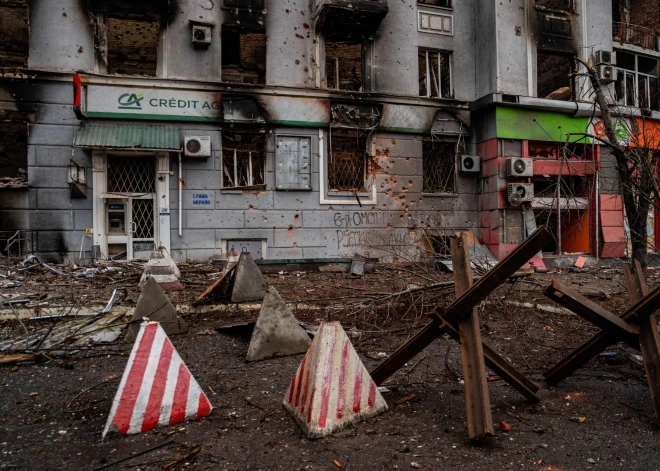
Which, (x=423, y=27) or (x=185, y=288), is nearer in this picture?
(x=185, y=288)

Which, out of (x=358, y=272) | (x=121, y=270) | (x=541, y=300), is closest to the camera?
(x=541, y=300)

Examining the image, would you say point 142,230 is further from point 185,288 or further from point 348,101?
point 348,101

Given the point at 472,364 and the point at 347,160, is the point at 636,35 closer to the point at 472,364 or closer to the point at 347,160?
the point at 347,160

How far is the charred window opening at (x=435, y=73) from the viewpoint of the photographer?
13773 millimetres

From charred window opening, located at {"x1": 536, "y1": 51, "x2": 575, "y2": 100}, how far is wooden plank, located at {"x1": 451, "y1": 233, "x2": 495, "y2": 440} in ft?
45.1

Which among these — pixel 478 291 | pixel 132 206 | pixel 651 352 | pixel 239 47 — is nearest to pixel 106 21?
pixel 239 47

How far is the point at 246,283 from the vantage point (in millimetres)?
6453

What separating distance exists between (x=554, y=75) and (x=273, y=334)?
15.4 m

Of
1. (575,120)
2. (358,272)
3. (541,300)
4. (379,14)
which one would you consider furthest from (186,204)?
(575,120)

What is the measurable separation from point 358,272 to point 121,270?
5.61 meters

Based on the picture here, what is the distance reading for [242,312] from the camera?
20.6 feet

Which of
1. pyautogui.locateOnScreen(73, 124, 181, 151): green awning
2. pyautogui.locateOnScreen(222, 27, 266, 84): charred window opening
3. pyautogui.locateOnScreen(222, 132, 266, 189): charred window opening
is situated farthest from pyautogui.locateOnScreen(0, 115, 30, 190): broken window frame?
pyautogui.locateOnScreen(222, 27, 266, 84): charred window opening

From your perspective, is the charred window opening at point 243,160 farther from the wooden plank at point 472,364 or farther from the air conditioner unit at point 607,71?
the air conditioner unit at point 607,71

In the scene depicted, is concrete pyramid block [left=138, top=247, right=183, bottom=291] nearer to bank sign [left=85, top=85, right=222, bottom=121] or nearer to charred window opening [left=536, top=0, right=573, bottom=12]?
bank sign [left=85, top=85, right=222, bottom=121]
